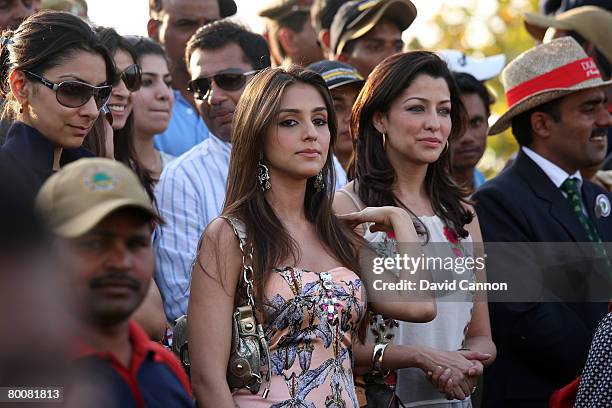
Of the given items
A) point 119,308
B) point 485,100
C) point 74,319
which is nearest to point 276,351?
point 119,308

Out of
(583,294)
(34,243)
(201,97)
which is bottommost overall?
(34,243)

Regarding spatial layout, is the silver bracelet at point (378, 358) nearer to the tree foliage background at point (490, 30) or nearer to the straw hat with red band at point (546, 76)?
the straw hat with red band at point (546, 76)

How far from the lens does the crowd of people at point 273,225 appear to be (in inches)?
126

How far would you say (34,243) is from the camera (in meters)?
2.49

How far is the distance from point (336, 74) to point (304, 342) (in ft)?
8.31

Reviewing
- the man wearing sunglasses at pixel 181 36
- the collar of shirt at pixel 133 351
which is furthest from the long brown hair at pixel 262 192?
the man wearing sunglasses at pixel 181 36

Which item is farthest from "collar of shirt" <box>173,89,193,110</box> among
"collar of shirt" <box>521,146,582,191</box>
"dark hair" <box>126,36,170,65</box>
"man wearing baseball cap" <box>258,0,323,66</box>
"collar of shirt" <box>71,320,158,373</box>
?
"collar of shirt" <box>71,320,158,373</box>

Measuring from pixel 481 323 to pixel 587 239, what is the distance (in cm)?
106

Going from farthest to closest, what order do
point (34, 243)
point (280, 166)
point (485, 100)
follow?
point (485, 100), point (280, 166), point (34, 243)

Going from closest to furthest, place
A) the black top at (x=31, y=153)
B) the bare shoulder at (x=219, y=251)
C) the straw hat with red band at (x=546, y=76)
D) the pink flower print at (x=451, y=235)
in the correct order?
1. the black top at (x=31, y=153)
2. the bare shoulder at (x=219, y=251)
3. the pink flower print at (x=451, y=235)
4. the straw hat with red band at (x=546, y=76)

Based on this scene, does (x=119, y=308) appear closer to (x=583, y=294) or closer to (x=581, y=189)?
(x=583, y=294)

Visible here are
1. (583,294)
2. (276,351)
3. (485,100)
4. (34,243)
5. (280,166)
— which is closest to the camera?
(34,243)

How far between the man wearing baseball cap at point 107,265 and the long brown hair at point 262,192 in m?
1.42

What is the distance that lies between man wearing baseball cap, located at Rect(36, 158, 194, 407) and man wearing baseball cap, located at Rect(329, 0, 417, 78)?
4.76 m
